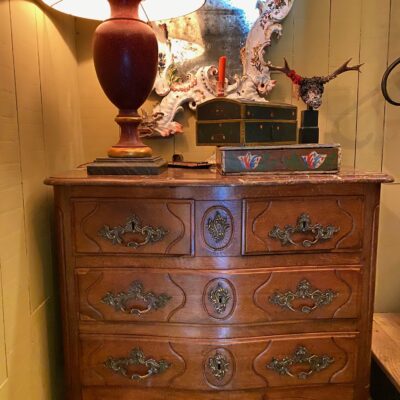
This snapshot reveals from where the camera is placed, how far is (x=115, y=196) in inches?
37.9

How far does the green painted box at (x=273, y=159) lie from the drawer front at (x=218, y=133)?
3.0 inches

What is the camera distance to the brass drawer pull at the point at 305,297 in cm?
99

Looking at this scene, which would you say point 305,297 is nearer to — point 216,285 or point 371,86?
point 216,285

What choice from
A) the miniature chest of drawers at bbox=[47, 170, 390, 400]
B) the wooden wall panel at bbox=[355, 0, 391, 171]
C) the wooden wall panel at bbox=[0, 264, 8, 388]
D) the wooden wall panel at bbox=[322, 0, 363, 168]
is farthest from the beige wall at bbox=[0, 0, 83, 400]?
the wooden wall panel at bbox=[355, 0, 391, 171]

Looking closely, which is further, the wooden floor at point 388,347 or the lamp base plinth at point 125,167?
the wooden floor at point 388,347

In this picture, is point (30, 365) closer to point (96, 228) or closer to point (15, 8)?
point (96, 228)

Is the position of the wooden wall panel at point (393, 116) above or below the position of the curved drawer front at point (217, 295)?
above

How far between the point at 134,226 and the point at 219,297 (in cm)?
26

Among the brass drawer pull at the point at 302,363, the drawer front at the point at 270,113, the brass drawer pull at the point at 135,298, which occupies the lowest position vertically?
the brass drawer pull at the point at 302,363

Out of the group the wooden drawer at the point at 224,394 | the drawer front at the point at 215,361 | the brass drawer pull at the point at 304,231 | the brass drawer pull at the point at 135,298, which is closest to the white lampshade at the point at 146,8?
the brass drawer pull at the point at 304,231

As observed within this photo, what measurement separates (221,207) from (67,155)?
606 mm

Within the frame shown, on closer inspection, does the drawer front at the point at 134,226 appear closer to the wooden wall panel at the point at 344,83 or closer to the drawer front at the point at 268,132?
the drawer front at the point at 268,132

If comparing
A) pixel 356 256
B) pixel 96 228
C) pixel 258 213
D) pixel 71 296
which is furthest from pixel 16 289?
pixel 356 256

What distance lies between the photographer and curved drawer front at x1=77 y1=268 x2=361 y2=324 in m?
0.98
